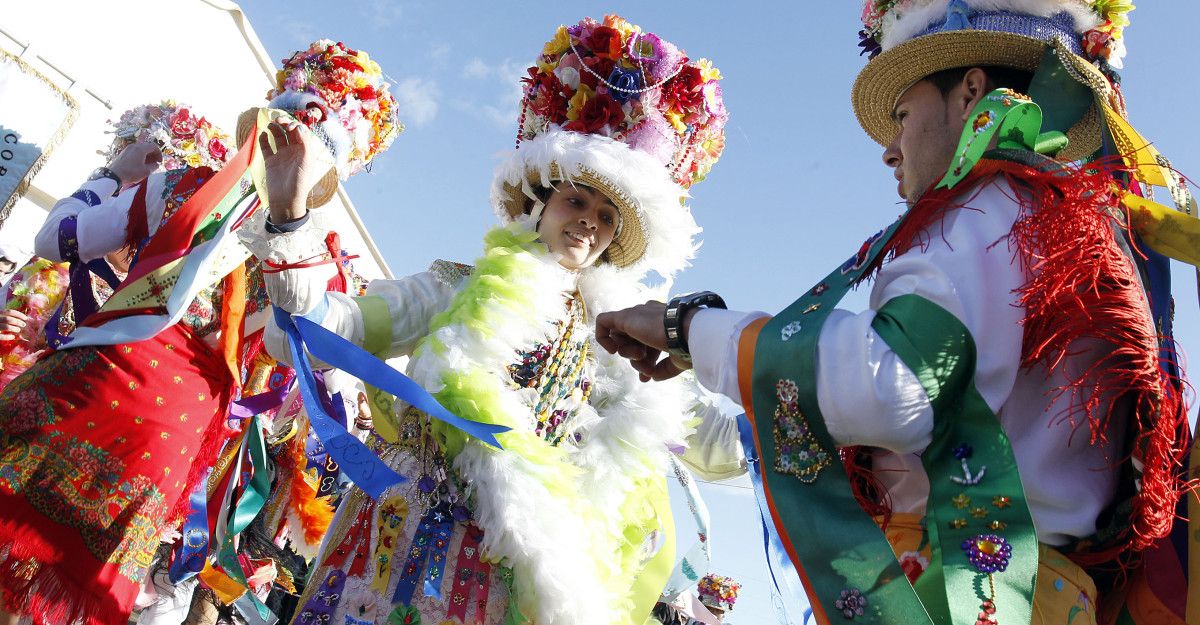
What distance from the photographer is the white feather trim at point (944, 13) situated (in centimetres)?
196

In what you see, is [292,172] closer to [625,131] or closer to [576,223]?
[576,223]

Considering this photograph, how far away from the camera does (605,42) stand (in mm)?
3410

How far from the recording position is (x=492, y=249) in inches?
115

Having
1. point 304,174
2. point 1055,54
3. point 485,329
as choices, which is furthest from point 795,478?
point 304,174

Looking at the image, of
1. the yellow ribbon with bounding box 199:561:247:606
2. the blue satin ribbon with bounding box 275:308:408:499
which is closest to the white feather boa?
the blue satin ribbon with bounding box 275:308:408:499

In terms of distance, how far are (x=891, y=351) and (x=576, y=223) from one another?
6.10 feet

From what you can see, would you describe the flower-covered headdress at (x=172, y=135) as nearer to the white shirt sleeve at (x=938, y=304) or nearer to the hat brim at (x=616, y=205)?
the hat brim at (x=616, y=205)

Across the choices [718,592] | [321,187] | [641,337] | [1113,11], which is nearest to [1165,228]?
[1113,11]

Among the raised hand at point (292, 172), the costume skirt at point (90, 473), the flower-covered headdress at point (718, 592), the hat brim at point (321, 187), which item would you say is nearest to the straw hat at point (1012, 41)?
the raised hand at point (292, 172)

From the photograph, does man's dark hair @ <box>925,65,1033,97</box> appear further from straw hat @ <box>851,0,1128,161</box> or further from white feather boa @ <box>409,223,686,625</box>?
white feather boa @ <box>409,223,686,625</box>

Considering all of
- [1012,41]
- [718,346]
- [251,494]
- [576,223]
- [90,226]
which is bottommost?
[718,346]

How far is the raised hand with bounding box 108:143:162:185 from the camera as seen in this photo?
3.75 m

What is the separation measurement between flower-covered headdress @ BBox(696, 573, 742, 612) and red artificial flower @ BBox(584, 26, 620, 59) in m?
8.81

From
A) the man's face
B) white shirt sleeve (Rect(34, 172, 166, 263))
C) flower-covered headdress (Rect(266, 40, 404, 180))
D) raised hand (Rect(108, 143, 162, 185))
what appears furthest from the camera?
raised hand (Rect(108, 143, 162, 185))
